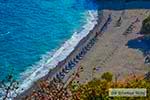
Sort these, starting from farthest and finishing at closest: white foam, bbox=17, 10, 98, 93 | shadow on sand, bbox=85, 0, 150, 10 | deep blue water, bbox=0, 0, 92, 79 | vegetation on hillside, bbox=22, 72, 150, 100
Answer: shadow on sand, bbox=85, 0, 150, 10 → deep blue water, bbox=0, 0, 92, 79 → white foam, bbox=17, 10, 98, 93 → vegetation on hillside, bbox=22, 72, 150, 100

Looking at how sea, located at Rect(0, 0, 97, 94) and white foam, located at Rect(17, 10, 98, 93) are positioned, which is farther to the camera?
sea, located at Rect(0, 0, 97, 94)

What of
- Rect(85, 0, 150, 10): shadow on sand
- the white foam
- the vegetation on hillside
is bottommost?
the white foam

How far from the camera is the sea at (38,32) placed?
52719mm

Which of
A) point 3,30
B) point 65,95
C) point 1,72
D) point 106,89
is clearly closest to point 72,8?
point 3,30

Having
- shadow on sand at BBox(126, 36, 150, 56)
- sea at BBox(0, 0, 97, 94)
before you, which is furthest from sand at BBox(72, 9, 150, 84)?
sea at BBox(0, 0, 97, 94)

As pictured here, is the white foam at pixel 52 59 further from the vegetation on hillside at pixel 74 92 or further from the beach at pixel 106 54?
the vegetation on hillside at pixel 74 92

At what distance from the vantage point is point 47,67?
170 ft

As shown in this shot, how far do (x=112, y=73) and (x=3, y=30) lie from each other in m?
22.4

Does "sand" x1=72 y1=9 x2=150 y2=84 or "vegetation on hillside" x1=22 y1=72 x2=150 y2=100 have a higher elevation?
"vegetation on hillside" x1=22 y1=72 x2=150 y2=100

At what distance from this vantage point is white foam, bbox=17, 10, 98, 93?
4891 cm

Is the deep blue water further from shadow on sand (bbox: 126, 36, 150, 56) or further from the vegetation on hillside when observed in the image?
the vegetation on hillside

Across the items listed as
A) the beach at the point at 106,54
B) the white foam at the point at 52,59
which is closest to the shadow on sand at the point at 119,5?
the beach at the point at 106,54

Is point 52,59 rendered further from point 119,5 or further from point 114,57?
point 119,5

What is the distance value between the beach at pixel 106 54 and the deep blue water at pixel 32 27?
4.12m
